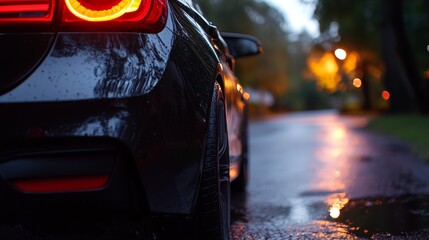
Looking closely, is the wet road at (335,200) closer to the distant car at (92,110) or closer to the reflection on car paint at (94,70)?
the distant car at (92,110)

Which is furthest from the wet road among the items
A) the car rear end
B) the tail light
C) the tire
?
the tail light

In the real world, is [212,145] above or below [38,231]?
above

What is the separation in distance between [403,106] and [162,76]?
24.9 metres

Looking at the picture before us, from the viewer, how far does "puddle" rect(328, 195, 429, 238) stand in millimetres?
3884

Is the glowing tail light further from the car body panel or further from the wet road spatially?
the wet road

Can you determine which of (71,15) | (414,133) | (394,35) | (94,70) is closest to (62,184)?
(94,70)

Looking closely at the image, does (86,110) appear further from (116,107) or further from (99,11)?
(99,11)

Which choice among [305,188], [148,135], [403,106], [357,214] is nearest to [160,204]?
[148,135]

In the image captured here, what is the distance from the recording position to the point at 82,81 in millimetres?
2223

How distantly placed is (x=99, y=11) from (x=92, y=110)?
1.39ft

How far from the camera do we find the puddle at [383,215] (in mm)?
3884

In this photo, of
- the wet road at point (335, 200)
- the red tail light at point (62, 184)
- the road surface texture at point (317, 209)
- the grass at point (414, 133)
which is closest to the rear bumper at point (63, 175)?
the red tail light at point (62, 184)

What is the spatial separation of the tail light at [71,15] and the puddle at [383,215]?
228cm

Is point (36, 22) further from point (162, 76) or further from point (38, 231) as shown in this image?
point (38, 231)
